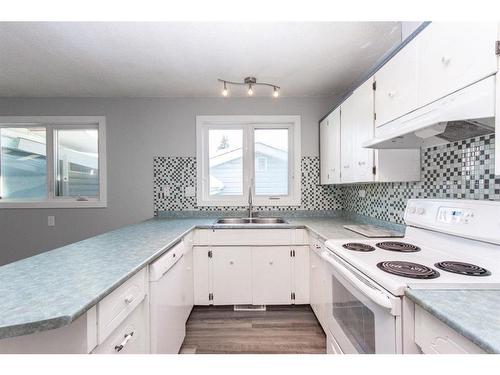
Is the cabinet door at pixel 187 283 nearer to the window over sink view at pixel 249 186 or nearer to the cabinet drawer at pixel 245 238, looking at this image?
the window over sink view at pixel 249 186

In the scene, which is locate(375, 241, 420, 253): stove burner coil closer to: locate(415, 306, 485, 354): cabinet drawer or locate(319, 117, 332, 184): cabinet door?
locate(415, 306, 485, 354): cabinet drawer

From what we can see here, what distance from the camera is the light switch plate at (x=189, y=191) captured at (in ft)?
9.30

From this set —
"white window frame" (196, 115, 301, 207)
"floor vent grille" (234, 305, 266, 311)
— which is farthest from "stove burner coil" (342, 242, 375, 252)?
"white window frame" (196, 115, 301, 207)

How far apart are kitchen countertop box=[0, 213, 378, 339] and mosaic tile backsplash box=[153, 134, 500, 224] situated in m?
1.34

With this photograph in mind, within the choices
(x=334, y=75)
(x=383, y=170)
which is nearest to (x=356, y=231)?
(x=383, y=170)

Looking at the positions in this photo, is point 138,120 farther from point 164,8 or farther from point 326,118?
point 164,8

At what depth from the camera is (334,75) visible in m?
2.32

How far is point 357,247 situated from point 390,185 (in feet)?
2.93

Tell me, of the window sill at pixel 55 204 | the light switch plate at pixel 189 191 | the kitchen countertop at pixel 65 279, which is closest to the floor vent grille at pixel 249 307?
the kitchen countertop at pixel 65 279

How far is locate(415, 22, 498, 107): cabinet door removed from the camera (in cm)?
84

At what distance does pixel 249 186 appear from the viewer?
9.39ft

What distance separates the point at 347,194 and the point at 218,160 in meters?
1.59

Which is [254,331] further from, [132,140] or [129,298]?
[132,140]

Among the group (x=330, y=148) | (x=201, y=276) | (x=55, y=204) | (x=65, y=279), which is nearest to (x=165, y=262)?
(x=65, y=279)
